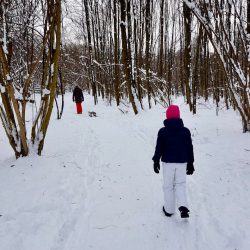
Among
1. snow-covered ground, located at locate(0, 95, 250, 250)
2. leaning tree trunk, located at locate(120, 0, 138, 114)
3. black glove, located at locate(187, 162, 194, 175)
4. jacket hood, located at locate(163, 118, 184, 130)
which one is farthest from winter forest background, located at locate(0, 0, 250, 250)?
leaning tree trunk, located at locate(120, 0, 138, 114)

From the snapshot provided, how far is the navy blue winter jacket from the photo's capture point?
3723mm

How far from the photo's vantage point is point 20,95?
6.28 m

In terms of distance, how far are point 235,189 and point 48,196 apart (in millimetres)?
3090

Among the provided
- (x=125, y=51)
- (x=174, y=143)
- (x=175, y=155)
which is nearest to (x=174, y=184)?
(x=175, y=155)

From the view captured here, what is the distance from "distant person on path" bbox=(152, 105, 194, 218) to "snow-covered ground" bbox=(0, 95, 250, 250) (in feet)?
0.99

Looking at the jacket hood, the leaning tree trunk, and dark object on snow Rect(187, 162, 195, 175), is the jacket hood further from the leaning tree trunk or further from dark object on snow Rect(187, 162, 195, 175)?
the leaning tree trunk

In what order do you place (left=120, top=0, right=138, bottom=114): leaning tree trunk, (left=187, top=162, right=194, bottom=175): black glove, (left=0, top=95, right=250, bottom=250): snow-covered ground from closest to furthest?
(left=0, top=95, right=250, bottom=250): snow-covered ground, (left=187, top=162, right=194, bottom=175): black glove, (left=120, top=0, right=138, bottom=114): leaning tree trunk

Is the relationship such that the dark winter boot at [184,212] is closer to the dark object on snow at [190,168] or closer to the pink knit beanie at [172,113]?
the dark object on snow at [190,168]

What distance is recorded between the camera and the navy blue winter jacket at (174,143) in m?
3.72

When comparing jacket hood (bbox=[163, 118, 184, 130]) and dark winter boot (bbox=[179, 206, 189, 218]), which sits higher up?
jacket hood (bbox=[163, 118, 184, 130])

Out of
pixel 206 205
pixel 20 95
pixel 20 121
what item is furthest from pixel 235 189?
pixel 20 95

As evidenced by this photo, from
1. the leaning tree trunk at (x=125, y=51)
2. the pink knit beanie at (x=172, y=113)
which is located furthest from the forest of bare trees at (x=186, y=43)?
the pink knit beanie at (x=172, y=113)

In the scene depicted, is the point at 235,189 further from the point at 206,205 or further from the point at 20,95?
the point at 20,95

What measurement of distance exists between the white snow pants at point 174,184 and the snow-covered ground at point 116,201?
0.77 ft
